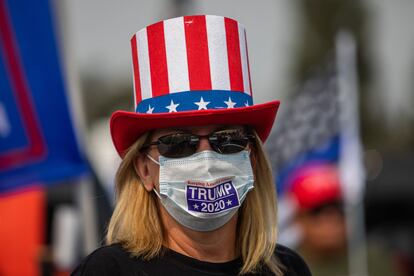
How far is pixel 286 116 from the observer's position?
25.4 feet

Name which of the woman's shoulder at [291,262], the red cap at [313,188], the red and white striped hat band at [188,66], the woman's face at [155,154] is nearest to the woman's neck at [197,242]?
the woman's face at [155,154]

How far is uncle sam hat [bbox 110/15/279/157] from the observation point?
2.65m

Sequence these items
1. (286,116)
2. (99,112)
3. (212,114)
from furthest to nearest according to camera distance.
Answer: (99,112) → (286,116) → (212,114)

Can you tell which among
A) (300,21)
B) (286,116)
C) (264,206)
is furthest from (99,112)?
(264,206)

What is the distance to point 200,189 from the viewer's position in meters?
2.61

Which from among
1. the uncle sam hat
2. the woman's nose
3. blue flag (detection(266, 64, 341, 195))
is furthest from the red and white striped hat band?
blue flag (detection(266, 64, 341, 195))

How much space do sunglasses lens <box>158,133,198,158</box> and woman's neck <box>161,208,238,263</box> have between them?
20 centimetres

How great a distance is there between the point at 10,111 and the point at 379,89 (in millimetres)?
36759

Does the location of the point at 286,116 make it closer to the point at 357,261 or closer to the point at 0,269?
the point at 357,261

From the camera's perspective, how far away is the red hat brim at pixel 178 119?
2.58 m

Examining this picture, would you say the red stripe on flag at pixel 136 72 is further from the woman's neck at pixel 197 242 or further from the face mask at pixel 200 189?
the woman's neck at pixel 197 242

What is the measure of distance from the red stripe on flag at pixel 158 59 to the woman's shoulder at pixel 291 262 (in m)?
0.69

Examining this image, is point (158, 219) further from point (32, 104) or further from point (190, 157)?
point (32, 104)

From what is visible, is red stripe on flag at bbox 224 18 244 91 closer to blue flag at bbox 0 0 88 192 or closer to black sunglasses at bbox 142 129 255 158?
black sunglasses at bbox 142 129 255 158
